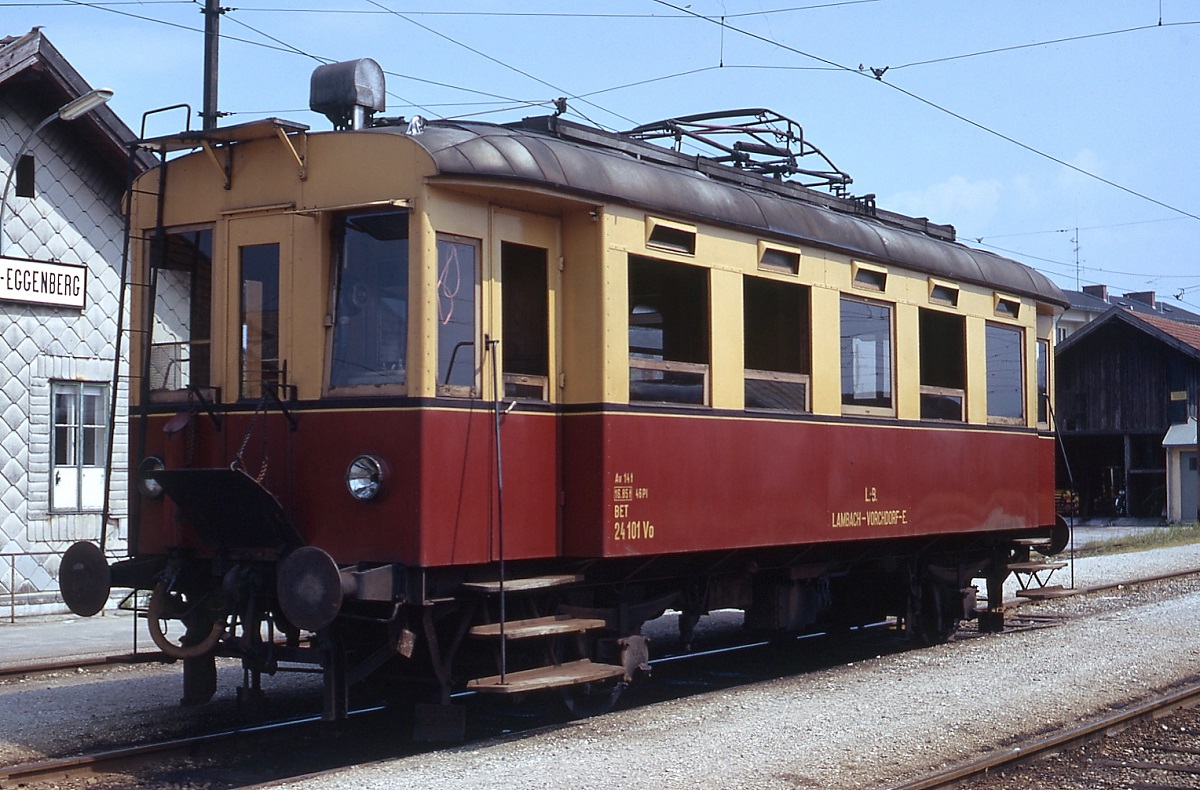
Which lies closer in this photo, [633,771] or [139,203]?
[633,771]

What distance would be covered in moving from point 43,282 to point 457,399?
10.8 meters

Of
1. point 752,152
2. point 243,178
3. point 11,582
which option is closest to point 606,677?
point 243,178

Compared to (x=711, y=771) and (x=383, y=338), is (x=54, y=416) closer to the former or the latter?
(x=383, y=338)

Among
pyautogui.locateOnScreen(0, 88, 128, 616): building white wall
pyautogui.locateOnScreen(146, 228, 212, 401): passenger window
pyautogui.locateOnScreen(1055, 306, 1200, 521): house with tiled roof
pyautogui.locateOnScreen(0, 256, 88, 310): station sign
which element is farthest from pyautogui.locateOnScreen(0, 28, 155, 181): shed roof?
pyautogui.locateOnScreen(1055, 306, 1200, 521): house with tiled roof

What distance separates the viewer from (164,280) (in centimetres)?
878

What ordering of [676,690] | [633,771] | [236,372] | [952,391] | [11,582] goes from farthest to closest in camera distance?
[11,582]
[952,391]
[676,690]
[236,372]
[633,771]

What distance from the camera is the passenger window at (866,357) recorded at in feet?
35.3

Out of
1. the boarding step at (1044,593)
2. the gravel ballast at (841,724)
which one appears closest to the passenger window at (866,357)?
the gravel ballast at (841,724)

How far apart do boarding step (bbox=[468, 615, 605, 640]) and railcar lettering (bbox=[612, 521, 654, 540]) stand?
529mm

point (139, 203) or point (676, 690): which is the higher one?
point (139, 203)

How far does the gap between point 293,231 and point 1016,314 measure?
7.78 m

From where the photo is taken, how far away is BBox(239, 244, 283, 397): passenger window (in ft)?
26.8

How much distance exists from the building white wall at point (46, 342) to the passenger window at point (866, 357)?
9.84 m

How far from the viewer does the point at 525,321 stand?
8.39 metres
